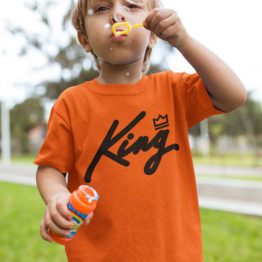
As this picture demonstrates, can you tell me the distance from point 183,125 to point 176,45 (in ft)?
0.85

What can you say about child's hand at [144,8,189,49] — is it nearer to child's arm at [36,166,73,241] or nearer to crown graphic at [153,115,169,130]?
crown graphic at [153,115,169,130]

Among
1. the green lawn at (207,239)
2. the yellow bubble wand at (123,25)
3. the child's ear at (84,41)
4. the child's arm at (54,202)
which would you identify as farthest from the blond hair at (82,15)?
the green lawn at (207,239)

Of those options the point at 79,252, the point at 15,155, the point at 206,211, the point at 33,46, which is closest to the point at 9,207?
the point at 206,211

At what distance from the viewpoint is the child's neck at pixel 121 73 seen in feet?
3.98

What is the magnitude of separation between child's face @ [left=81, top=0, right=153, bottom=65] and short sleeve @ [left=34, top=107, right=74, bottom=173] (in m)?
0.22

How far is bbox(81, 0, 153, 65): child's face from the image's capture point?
1.10 metres

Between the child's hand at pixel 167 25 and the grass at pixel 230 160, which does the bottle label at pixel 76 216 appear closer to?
the child's hand at pixel 167 25

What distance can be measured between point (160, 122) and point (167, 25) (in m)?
0.29

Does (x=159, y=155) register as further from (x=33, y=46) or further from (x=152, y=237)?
(x=33, y=46)

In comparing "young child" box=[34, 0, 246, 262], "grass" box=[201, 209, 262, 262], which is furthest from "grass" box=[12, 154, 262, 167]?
"young child" box=[34, 0, 246, 262]

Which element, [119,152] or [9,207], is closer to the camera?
[119,152]

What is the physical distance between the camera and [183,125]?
4.02 feet

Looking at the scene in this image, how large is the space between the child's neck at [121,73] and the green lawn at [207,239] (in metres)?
2.01

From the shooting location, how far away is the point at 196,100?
3.92ft
